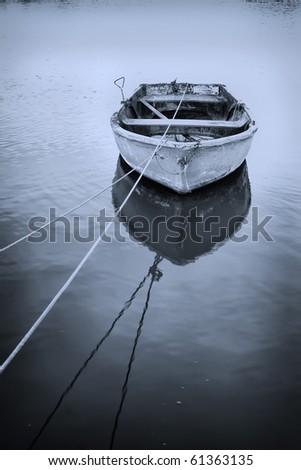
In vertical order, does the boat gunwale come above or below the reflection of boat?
above

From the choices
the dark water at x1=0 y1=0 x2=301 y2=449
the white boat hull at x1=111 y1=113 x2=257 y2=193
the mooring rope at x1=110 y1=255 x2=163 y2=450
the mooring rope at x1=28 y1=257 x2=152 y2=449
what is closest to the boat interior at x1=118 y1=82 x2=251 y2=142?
the dark water at x1=0 y1=0 x2=301 y2=449

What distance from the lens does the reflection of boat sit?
7.54m

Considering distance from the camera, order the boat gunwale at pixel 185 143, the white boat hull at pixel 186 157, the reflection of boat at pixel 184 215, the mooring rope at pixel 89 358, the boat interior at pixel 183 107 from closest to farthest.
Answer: the mooring rope at pixel 89 358 < the reflection of boat at pixel 184 215 < the boat gunwale at pixel 185 143 < the white boat hull at pixel 186 157 < the boat interior at pixel 183 107

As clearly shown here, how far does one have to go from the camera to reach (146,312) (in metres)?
5.59

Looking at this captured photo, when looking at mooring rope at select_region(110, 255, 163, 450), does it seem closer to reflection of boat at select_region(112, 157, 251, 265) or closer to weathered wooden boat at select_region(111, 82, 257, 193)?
reflection of boat at select_region(112, 157, 251, 265)

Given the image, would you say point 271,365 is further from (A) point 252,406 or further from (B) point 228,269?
(B) point 228,269

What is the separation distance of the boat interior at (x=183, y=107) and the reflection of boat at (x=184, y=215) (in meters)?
1.44

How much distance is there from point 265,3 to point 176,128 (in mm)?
65267

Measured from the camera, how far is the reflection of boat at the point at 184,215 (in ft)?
24.7

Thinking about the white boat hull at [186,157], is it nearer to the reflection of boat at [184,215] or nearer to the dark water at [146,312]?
the reflection of boat at [184,215]

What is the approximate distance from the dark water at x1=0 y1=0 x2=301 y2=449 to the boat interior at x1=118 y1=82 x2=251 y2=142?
4.23ft

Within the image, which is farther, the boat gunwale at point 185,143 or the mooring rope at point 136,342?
the boat gunwale at point 185,143

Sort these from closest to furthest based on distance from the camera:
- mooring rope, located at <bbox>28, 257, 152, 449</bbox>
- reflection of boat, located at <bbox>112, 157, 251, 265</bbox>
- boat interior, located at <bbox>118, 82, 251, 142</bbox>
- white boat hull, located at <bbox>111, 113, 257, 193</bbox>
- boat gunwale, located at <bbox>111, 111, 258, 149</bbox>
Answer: mooring rope, located at <bbox>28, 257, 152, 449</bbox> < reflection of boat, located at <bbox>112, 157, 251, 265</bbox> < boat gunwale, located at <bbox>111, 111, 258, 149</bbox> < white boat hull, located at <bbox>111, 113, 257, 193</bbox> < boat interior, located at <bbox>118, 82, 251, 142</bbox>

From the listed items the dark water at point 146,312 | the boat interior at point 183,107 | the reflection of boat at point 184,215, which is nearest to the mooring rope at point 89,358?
the dark water at point 146,312
